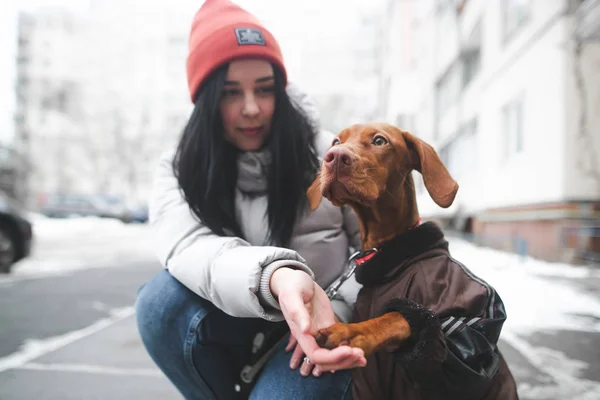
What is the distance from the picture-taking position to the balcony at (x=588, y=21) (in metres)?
5.08

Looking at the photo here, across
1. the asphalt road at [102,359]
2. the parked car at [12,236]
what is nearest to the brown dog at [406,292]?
the asphalt road at [102,359]

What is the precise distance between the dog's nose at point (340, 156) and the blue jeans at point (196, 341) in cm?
63

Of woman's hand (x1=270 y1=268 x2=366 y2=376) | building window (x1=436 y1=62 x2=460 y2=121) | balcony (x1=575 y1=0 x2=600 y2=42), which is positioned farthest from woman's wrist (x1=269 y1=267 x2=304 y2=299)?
building window (x1=436 y1=62 x2=460 y2=121)

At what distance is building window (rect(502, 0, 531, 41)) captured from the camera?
6914 millimetres

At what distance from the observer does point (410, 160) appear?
4.39ft

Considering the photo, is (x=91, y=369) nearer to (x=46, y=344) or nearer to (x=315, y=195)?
(x=46, y=344)

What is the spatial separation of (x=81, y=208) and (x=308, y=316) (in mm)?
22462

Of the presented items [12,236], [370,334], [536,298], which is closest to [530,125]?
[536,298]

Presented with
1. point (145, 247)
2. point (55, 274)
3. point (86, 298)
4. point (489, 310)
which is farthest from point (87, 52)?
point (489, 310)

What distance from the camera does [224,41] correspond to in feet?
5.21

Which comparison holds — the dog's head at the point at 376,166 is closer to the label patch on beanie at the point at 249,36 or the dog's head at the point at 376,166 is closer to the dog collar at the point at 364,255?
the dog collar at the point at 364,255

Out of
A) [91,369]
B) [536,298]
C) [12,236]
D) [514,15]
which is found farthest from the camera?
[514,15]

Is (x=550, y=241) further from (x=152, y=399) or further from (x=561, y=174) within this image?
(x=152, y=399)

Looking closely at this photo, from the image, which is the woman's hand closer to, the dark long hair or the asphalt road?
the dark long hair
